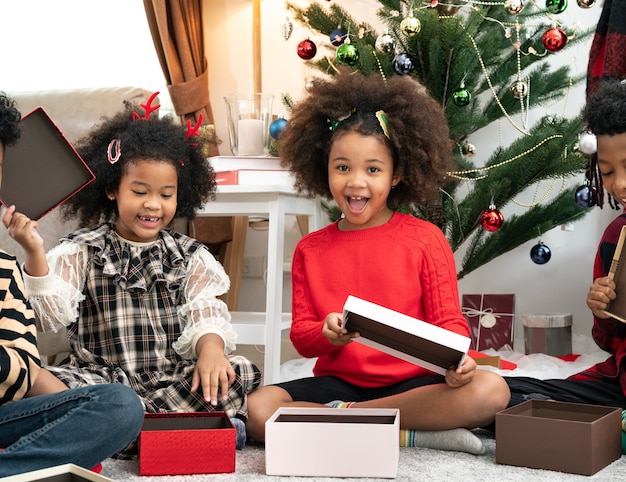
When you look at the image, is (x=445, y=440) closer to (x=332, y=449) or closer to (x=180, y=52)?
(x=332, y=449)

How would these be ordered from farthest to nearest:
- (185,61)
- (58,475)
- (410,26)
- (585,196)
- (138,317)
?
(185,61), (585,196), (410,26), (138,317), (58,475)

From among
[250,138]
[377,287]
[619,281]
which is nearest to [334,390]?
[377,287]

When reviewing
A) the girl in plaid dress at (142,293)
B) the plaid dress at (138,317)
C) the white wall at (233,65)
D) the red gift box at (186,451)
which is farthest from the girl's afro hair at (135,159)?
the white wall at (233,65)

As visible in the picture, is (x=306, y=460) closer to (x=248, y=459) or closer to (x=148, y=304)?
(x=248, y=459)

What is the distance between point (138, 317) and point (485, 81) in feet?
3.68

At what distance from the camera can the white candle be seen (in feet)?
6.94

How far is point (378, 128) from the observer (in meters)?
1.61

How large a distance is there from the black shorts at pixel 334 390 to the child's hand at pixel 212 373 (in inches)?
5.7

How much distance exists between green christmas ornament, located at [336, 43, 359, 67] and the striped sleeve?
0.93 m

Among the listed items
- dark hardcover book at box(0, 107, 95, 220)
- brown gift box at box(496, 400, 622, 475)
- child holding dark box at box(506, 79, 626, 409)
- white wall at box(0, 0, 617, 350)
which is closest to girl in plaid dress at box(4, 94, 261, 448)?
dark hardcover book at box(0, 107, 95, 220)

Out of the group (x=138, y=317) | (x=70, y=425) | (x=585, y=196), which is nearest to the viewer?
(x=70, y=425)

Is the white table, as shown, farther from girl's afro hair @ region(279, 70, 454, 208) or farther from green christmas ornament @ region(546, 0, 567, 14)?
green christmas ornament @ region(546, 0, 567, 14)

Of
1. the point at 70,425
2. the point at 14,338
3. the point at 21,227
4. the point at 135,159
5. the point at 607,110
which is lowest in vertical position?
the point at 70,425

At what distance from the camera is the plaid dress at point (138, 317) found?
150cm
